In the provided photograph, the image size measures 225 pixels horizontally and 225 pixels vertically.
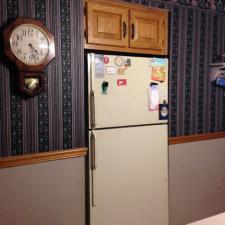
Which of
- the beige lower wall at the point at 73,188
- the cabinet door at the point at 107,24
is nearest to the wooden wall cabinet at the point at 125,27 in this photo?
the cabinet door at the point at 107,24

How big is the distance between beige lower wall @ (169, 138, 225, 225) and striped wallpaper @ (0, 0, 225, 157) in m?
0.24

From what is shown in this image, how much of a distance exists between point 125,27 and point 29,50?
913 mm

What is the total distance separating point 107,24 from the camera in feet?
8.28

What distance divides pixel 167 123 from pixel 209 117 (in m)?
0.66

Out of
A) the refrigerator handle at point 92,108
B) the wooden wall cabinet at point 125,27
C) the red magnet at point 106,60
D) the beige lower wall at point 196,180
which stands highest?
the wooden wall cabinet at point 125,27

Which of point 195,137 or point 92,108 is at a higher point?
point 92,108

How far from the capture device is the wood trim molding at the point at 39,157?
84.5 inches

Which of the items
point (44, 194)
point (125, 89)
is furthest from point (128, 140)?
point (44, 194)

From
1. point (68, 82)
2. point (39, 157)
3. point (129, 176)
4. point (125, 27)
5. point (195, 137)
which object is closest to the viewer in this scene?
point (39, 157)

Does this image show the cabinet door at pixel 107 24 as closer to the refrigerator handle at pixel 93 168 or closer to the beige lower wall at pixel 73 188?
the refrigerator handle at pixel 93 168

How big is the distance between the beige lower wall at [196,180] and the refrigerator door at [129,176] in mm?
151

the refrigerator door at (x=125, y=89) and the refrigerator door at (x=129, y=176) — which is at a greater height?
the refrigerator door at (x=125, y=89)

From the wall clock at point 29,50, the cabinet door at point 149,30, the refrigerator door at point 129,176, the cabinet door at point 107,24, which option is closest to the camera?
the wall clock at point 29,50

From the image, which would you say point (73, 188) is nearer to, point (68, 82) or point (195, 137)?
point (68, 82)
